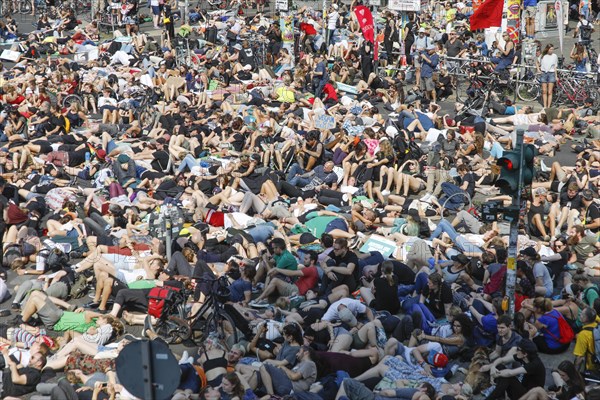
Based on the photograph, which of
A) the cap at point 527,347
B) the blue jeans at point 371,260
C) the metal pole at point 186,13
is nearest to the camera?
the cap at point 527,347

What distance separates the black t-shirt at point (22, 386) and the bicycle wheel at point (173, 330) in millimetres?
1659

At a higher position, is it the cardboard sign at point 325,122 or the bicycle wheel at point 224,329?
the cardboard sign at point 325,122

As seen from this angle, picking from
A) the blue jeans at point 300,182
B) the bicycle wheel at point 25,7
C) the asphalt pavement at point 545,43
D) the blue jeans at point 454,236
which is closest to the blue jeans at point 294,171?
the blue jeans at point 300,182

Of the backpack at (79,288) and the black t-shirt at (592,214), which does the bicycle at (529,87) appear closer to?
the black t-shirt at (592,214)

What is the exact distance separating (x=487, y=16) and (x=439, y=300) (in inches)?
500

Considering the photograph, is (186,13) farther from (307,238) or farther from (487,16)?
(307,238)

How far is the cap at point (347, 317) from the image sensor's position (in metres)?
12.7

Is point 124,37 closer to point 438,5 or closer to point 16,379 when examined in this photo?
point 438,5

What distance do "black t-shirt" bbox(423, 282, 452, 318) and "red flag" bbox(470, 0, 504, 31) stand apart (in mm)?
12288

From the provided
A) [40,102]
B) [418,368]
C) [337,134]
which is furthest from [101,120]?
[418,368]

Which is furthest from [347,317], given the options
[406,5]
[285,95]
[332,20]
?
[332,20]

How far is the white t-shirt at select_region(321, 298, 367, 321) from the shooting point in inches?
508

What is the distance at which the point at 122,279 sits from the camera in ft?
48.7

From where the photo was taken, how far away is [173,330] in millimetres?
13289
